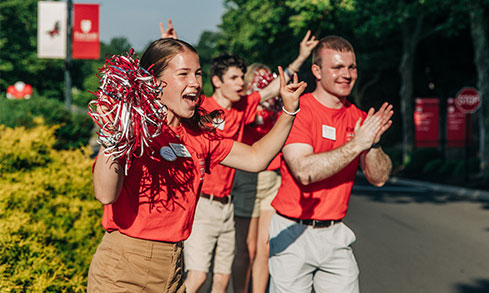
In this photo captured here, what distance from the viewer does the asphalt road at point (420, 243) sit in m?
6.02

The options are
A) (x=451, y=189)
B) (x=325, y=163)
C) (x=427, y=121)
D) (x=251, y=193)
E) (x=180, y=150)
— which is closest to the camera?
(x=180, y=150)

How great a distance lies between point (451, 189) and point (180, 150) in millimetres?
14184

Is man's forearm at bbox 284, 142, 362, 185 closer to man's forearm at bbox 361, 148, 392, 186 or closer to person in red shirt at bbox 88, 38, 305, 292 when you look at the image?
man's forearm at bbox 361, 148, 392, 186

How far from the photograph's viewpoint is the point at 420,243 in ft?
26.5

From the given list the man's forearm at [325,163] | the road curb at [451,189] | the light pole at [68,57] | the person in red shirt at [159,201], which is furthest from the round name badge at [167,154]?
the light pole at [68,57]

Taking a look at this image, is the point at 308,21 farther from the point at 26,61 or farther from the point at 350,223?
the point at 26,61

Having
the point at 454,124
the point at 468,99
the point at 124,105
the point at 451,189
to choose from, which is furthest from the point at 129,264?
the point at 454,124

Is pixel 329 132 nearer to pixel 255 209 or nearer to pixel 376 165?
pixel 376 165

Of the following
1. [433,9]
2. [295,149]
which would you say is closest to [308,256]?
[295,149]

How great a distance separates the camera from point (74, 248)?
13.5 ft

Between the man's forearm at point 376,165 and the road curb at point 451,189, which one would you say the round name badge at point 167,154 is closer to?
the man's forearm at point 376,165

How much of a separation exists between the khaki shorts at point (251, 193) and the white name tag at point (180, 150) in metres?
2.62

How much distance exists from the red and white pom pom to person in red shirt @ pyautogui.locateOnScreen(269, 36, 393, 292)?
4.46 ft

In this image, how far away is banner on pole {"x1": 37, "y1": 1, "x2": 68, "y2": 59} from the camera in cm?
1928
